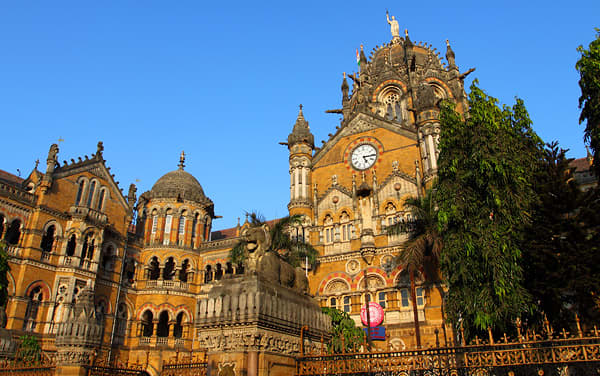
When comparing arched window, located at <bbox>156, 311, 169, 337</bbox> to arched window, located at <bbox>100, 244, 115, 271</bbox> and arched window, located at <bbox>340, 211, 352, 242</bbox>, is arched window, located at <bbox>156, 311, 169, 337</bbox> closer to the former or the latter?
arched window, located at <bbox>100, 244, 115, 271</bbox>

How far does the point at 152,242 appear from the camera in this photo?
35.5 meters

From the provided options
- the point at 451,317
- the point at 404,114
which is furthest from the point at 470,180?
the point at 404,114

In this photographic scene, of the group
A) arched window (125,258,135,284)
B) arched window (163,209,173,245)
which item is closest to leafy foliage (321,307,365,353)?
arched window (163,209,173,245)

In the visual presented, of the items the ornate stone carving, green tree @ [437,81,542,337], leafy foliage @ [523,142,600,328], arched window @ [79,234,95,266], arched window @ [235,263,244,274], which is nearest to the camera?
leafy foliage @ [523,142,600,328]

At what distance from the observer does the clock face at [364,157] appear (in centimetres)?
3309

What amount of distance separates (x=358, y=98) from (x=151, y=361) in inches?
1059

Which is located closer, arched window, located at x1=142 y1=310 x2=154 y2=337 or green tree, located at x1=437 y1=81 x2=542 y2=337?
green tree, located at x1=437 y1=81 x2=542 y2=337

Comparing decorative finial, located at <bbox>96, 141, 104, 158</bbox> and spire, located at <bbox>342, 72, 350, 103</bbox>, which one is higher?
spire, located at <bbox>342, 72, 350, 103</bbox>

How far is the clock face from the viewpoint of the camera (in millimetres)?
33094

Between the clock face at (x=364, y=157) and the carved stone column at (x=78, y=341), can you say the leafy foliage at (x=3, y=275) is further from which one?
the clock face at (x=364, y=157)

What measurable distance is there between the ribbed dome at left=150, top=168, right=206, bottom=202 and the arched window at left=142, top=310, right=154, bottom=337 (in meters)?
8.87

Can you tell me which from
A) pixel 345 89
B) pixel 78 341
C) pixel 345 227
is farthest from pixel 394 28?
pixel 78 341

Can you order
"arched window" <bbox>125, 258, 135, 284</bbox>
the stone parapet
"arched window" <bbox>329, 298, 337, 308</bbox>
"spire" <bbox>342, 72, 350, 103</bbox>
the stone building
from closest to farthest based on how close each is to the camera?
1. the stone parapet
2. the stone building
3. "arched window" <bbox>329, 298, 337, 308</bbox>
4. "arched window" <bbox>125, 258, 135, 284</bbox>
5. "spire" <bbox>342, 72, 350, 103</bbox>

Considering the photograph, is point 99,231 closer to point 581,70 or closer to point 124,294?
point 124,294
